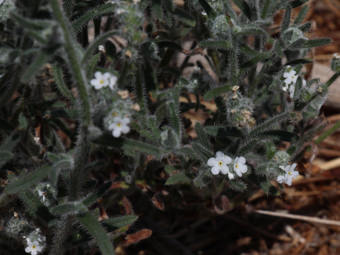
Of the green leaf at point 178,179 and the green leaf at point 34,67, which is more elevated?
the green leaf at point 34,67

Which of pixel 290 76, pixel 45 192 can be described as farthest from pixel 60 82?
pixel 290 76

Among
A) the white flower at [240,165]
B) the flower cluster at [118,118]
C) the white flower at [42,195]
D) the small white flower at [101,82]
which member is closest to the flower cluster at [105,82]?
the small white flower at [101,82]

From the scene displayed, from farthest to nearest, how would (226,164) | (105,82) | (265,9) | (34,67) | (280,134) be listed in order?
(265,9) < (280,134) < (226,164) < (105,82) < (34,67)

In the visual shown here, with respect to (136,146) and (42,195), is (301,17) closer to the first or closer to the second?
(136,146)

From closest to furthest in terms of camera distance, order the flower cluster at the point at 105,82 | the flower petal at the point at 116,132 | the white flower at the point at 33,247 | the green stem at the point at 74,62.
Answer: the green stem at the point at 74,62
the flower petal at the point at 116,132
the flower cluster at the point at 105,82
the white flower at the point at 33,247

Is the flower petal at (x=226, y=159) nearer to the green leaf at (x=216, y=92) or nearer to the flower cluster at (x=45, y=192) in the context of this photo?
the green leaf at (x=216, y=92)

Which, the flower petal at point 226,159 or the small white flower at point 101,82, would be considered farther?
the flower petal at point 226,159

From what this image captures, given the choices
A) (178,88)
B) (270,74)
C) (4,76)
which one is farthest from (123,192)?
(270,74)

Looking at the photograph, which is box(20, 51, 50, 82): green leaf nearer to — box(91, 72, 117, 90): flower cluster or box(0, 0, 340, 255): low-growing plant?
box(0, 0, 340, 255): low-growing plant

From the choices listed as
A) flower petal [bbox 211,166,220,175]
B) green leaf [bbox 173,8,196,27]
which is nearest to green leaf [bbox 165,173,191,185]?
flower petal [bbox 211,166,220,175]
